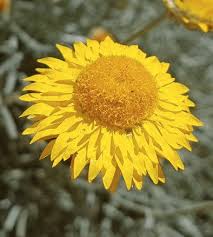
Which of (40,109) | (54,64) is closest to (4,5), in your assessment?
(54,64)

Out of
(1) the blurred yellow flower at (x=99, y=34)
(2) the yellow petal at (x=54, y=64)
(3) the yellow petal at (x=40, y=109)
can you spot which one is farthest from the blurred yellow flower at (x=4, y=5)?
(3) the yellow petal at (x=40, y=109)

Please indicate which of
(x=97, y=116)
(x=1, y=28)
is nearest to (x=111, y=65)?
(x=97, y=116)

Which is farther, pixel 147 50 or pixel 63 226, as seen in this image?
pixel 147 50

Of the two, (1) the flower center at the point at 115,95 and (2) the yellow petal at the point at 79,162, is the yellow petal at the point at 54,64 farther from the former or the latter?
(2) the yellow petal at the point at 79,162

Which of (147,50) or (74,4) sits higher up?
(74,4)

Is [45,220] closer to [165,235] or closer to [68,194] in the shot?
[68,194]

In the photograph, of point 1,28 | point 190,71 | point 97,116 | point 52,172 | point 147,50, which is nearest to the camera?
point 97,116

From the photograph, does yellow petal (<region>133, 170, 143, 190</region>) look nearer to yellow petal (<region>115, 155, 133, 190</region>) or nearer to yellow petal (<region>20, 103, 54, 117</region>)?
yellow petal (<region>115, 155, 133, 190</region>)
